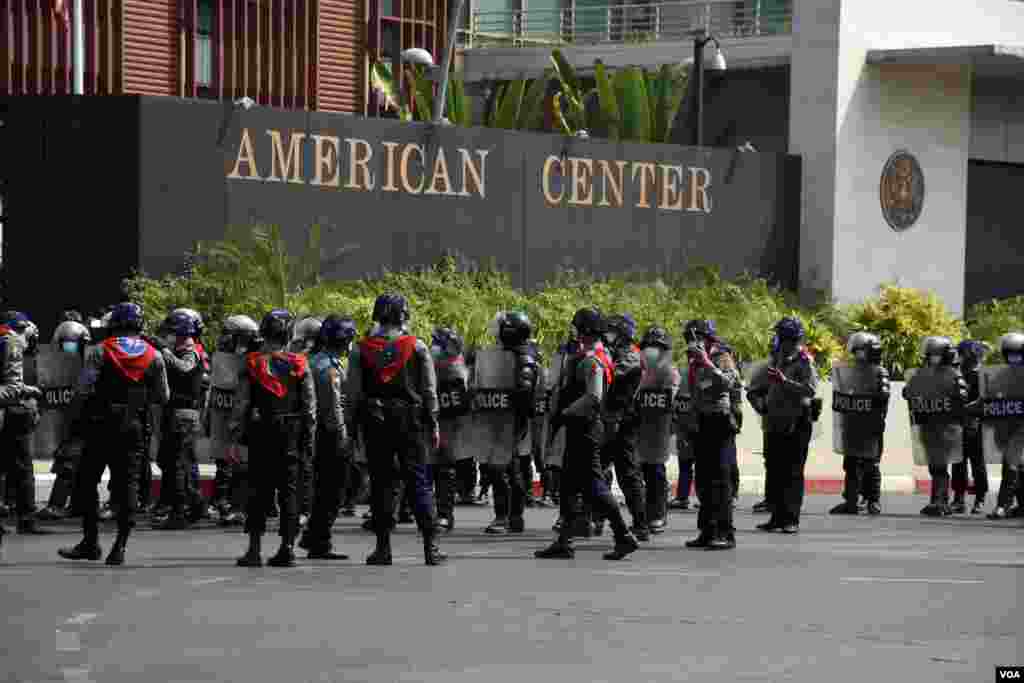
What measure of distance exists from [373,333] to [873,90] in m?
19.2

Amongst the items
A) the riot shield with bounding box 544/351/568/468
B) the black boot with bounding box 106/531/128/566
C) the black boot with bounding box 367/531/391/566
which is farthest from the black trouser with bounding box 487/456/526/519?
the black boot with bounding box 106/531/128/566

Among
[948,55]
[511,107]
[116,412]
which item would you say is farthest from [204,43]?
[116,412]

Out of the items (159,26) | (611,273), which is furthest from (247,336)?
(159,26)

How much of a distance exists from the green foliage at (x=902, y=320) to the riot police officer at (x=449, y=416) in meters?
13.7

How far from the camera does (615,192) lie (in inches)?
1182

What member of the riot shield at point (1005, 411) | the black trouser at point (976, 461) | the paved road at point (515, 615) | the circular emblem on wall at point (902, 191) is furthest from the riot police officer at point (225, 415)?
the circular emblem on wall at point (902, 191)

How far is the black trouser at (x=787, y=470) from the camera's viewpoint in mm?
17844

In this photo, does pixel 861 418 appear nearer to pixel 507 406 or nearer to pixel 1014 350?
pixel 1014 350

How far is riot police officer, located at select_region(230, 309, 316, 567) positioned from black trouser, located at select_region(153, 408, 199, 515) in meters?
2.96

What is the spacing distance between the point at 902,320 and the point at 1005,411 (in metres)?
10.8

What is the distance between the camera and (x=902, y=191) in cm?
3322

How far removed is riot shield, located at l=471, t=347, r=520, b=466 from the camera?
17328 millimetres

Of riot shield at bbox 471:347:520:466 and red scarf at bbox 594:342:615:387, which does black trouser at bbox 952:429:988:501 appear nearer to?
riot shield at bbox 471:347:520:466

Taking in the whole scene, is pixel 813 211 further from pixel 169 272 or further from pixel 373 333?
pixel 373 333
